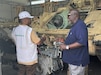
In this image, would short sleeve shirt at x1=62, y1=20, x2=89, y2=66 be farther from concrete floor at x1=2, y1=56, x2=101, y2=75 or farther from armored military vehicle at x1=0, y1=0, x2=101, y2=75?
concrete floor at x1=2, y1=56, x2=101, y2=75

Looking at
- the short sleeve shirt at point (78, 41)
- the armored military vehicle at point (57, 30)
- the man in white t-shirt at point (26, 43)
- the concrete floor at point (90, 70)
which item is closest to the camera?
the short sleeve shirt at point (78, 41)

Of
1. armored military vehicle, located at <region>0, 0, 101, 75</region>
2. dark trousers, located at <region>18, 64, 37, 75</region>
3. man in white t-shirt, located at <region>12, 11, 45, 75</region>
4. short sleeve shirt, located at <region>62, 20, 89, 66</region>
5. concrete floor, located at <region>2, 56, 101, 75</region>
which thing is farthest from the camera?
concrete floor, located at <region>2, 56, 101, 75</region>

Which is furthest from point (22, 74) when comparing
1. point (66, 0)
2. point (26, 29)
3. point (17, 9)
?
point (66, 0)

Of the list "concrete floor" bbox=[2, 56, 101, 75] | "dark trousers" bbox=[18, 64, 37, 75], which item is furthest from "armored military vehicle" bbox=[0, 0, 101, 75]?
"dark trousers" bbox=[18, 64, 37, 75]

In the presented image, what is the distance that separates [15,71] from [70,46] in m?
2.31

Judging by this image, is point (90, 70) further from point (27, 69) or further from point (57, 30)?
point (27, 69)

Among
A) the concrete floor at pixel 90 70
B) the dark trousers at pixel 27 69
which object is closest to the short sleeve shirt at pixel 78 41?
the dark trousers at pixel 27 69

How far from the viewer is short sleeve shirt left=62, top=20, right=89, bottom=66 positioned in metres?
3.66

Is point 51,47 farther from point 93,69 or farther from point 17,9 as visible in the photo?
point 17,9

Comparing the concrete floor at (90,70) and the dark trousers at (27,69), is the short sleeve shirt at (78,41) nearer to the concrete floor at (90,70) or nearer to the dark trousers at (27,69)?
the dark trousers at (27,69)

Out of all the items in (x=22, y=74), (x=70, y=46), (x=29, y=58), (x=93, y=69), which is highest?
(x=70, y=46)

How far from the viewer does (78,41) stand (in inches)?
144

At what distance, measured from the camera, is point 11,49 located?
17.3 feet

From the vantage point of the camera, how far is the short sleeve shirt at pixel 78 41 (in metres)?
3.66
